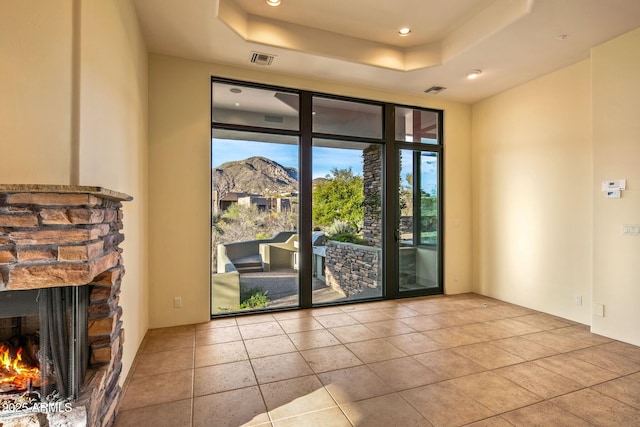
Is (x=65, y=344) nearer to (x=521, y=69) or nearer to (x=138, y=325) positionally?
(x=138, y=325)

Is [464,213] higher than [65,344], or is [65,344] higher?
[464,213]

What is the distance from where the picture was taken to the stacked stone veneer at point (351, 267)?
4.62m

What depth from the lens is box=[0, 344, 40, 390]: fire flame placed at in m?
1.46

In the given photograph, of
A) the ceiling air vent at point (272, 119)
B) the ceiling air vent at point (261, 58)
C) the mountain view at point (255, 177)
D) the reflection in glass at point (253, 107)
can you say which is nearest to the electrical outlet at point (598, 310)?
the mountain view at point (255, 177)

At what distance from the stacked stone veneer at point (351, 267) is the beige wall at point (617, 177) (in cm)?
259

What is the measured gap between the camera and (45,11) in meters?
1.55

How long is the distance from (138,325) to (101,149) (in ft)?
6.19

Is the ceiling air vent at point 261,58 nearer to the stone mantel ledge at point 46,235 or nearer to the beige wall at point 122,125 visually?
the beige wall at point 122,125

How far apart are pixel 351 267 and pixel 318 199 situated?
1.12 metres

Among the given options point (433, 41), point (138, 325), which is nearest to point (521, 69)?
point (433, 41)

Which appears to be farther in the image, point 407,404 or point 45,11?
point 407,404

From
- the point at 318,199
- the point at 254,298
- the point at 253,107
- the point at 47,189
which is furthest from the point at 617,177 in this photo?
the point at 47,189

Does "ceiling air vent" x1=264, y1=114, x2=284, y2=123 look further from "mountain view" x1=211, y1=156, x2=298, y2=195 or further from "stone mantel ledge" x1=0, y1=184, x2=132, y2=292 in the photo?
"stone mantel ledge" x1=0, y1=184, x2=132, y2=292

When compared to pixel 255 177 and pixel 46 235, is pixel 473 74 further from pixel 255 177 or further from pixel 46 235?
pixel 46 235
